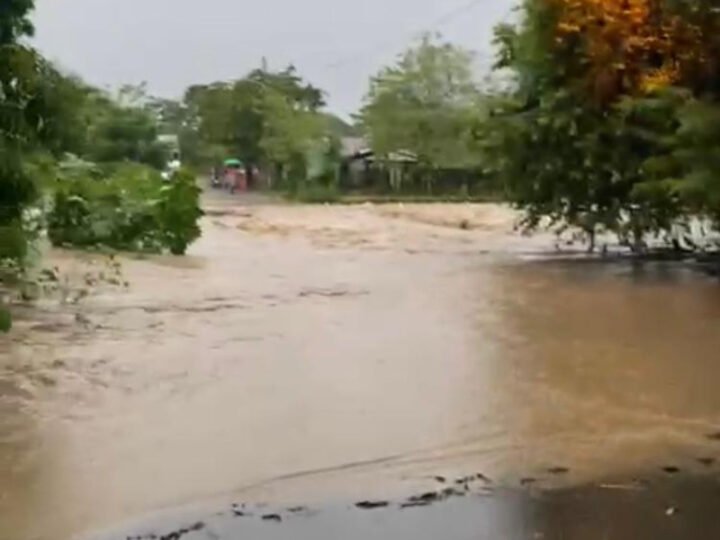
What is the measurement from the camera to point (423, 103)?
62781 mm

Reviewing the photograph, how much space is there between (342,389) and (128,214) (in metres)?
15.2

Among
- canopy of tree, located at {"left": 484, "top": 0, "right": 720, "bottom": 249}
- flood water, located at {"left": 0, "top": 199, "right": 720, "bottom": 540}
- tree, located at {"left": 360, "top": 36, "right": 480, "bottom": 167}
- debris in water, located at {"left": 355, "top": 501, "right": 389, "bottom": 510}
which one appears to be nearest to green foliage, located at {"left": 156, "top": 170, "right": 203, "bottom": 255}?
flood water, located at {"left": 0, "top": 199, "right": 720, "bottom": 540}

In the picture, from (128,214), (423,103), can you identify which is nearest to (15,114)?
(128,214)

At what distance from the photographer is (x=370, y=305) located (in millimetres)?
17375

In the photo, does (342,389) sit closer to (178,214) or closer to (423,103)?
(178,214)

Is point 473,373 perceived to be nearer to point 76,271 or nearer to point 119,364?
point 119,364

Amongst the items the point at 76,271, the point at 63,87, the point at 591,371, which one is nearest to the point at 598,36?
the point at 76,271

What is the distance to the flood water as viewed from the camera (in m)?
7.71

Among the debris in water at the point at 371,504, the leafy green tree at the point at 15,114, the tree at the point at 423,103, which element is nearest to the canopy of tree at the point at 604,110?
the leafy green tree at the point at 15,114

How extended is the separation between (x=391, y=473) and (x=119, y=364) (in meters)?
5.00

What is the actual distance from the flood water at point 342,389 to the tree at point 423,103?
131ft

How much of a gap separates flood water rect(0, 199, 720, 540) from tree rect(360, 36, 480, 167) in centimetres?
4000

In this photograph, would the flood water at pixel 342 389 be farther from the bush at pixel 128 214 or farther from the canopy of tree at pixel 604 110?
the bush at pixel 128 214

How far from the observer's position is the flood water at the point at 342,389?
25.3 ft
